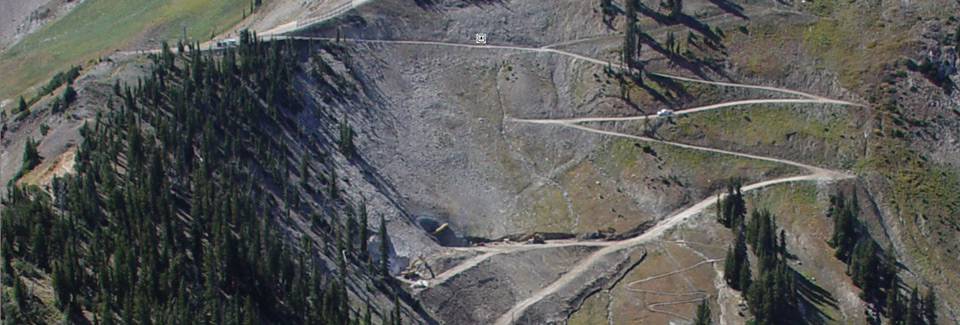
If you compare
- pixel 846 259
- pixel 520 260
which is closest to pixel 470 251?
pixel 520 260

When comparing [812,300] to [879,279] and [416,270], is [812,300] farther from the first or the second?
[416,270]

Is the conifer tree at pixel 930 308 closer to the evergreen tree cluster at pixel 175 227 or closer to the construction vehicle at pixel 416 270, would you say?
the construction vehicle at pixel 416 270

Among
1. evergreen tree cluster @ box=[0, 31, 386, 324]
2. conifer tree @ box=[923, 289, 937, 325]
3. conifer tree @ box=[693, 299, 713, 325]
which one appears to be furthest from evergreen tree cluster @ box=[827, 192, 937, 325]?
evergreen tree cluster @ box=[0, 31, 386, 324]

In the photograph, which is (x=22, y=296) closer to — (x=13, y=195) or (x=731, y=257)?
(x=13, y=195)

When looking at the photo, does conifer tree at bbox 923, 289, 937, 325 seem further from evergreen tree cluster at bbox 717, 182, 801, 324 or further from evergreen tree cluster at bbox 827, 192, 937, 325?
evergreen tree cluster at bbox 717, 182, 801, 324

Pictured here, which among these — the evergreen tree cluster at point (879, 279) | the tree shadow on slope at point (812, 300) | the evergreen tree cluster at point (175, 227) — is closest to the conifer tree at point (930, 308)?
the evergreen tree cluster at point (879, 279)

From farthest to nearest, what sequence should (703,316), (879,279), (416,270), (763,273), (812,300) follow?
(879,279)
(416,270)
(812,300)
(763,273)
(703,316)

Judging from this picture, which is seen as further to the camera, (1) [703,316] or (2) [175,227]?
(1) [703,316]

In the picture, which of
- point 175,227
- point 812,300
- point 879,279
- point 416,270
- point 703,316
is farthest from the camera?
point 879,279

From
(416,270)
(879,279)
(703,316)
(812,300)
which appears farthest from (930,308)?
(416,270)
